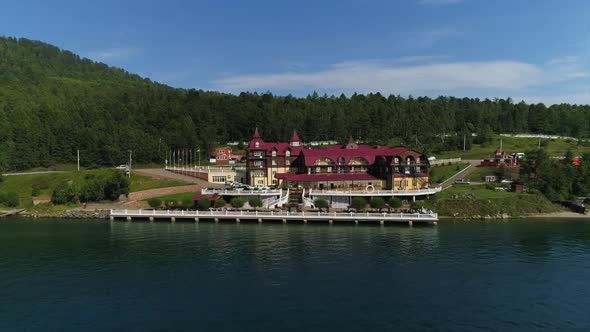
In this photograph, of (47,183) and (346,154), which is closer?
(346,154)

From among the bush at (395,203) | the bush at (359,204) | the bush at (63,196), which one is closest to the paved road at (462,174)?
the bush at (395,203)

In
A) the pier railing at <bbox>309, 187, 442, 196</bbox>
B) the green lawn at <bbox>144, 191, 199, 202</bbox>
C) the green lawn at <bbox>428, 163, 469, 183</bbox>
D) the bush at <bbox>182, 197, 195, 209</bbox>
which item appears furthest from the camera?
the green lawn at <bbox>428, 163, 469, 183</bbox>

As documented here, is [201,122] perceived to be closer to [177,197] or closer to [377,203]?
[177,197]

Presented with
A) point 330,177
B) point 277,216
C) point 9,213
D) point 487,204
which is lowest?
point 9,213

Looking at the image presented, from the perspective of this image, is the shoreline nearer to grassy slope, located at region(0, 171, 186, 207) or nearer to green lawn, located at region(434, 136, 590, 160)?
grassy slope, located at region(0, 171, 186, 207)

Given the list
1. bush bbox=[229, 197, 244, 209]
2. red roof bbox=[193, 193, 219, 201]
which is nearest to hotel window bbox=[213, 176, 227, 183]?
red roof bbox=[193, 193, 219, 201]

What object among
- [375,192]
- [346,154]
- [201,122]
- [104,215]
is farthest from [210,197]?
[201,122]

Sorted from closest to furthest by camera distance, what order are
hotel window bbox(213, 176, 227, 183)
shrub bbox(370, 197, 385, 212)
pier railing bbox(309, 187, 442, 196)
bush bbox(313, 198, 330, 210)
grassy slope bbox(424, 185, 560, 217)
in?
shrub bbox(370, 197, 385, 212) < bush bbox(313, 198, 330, 210) < grassy slope bbox(424, 185, 560, 217) < pier railing bbox(309, 187, 442, 196) < hotel window bbox(213, 176, 227, 183)

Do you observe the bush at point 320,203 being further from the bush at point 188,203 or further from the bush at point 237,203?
the bush at point 188,203
